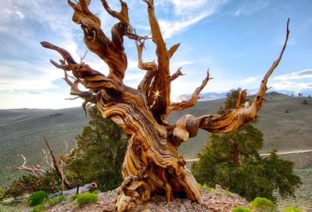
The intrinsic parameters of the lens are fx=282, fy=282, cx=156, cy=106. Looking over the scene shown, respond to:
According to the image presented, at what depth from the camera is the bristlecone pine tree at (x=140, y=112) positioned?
6125mm

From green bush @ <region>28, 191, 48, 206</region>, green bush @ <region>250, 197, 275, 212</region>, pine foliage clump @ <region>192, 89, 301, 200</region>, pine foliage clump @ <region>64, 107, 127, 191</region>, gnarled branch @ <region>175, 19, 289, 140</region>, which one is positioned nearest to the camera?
gnarled branch @ <region>175, 19, 289, 140</region>

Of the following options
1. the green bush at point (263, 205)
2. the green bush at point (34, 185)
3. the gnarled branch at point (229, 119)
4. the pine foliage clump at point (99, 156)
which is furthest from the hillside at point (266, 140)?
the green bush at point (263, 205)

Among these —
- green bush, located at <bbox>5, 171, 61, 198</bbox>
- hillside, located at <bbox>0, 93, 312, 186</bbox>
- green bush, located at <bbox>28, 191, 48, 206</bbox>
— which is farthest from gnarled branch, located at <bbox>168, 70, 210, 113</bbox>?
hillside, located at <bbox>0, 93, 312, 186</bbox>

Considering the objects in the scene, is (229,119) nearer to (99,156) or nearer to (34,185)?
(99,156)

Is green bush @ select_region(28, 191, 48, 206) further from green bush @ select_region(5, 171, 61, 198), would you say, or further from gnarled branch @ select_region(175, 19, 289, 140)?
gnarled branch @ select_region(175, 19, 289, 140)

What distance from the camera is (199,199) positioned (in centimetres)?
668

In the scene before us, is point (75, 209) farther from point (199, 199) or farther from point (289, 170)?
point (289, 170)

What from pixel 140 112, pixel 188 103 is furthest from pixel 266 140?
pixel 140 112

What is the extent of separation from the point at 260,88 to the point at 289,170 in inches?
297

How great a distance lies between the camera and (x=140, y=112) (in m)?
6.57

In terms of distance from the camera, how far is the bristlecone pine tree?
6.12 metres

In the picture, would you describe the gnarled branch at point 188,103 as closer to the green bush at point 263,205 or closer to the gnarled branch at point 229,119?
A: the gnarled branch at point 229,119

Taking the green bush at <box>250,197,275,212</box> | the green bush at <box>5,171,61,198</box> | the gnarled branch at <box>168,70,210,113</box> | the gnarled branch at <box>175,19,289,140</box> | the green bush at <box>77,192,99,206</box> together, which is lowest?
the green bush at <box>5,171,61,198</box>

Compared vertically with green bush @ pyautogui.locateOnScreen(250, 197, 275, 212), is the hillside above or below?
below
